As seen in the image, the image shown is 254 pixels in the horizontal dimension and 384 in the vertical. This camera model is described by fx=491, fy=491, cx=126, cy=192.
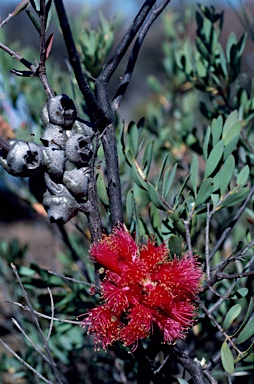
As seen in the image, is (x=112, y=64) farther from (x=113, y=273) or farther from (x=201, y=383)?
(x=201, y=383)

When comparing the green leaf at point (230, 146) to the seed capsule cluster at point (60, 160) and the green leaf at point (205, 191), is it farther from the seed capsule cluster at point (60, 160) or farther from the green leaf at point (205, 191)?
the seed capsule cluster at point (60, 160)

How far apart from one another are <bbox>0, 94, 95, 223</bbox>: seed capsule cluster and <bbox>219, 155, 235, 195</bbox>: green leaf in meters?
0.22

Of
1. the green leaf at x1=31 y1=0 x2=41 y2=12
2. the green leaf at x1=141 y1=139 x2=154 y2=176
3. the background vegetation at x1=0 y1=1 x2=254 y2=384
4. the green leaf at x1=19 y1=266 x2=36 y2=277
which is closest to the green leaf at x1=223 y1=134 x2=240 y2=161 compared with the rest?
the background vegetation at x1=0 y1=1 x2=254 y2=384

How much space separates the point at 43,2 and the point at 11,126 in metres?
0.83

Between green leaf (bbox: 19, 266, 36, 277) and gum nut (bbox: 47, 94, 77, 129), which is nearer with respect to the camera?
gum nut (bbox: 47, 94, 77, 129)

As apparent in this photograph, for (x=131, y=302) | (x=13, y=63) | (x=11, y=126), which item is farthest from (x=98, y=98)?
(x=13, y=63)

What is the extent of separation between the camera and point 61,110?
0.63 meters

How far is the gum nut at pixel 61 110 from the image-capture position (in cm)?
63

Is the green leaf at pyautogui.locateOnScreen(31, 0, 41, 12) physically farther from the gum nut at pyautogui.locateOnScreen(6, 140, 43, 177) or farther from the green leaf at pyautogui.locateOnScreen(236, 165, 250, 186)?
the green leaf at pyautogui.locateOnScreen(236, 165, 250, 186)

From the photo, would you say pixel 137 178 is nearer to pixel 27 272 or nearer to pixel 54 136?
pixel 54 136

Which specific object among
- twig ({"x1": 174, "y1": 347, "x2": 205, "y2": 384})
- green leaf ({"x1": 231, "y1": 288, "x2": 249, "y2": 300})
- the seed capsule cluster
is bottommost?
twig ({"x1": 174, "y1": 347, "x2": 205, "y2": 384})

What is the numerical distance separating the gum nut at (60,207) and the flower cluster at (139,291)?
0.22 ft

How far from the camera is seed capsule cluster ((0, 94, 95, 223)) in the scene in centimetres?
63

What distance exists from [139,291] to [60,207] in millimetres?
160
